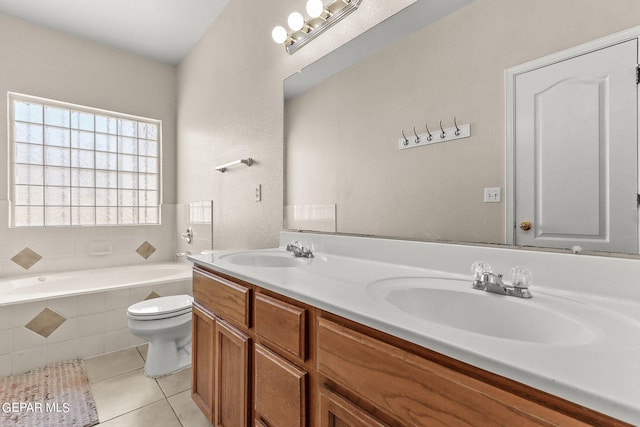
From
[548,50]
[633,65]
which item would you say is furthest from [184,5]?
[633,65]

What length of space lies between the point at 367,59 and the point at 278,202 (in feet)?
3.13

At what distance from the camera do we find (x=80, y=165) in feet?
9.68

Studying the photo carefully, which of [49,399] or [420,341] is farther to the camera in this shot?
[49,399]

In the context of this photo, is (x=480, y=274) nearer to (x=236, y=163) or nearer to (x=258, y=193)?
(x=258, y=193)

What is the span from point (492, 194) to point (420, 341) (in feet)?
2.08

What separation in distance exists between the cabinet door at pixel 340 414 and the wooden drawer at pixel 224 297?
42 cm

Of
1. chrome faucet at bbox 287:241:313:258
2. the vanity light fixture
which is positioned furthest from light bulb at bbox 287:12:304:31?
chrome faucet at bbox 287:241:313:258

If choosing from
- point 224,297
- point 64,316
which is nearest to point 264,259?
point 224,297

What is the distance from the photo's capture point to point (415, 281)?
2.91 ft

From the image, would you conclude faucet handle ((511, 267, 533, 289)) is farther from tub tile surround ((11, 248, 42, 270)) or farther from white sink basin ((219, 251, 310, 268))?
tub tile surround ((11, 248, 42, 270))

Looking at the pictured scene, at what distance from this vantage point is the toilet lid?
1844mm

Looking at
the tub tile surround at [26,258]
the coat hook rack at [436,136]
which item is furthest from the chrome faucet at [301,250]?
the tub tile surround at [26,258]

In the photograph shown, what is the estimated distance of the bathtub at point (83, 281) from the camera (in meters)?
2.09

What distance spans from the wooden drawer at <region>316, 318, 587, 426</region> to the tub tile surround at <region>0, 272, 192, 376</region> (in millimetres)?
2184
